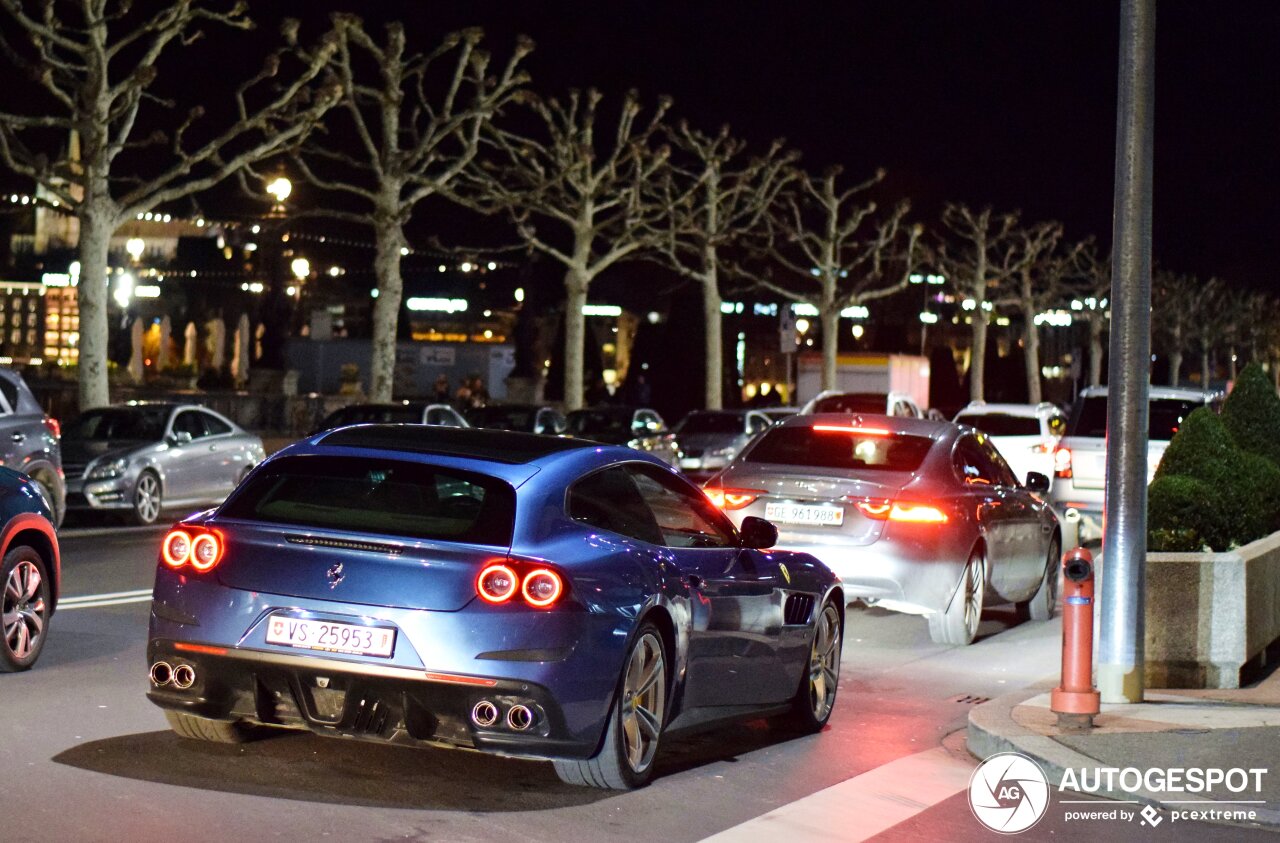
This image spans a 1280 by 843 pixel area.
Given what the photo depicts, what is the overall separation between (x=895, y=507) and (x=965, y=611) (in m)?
0.98

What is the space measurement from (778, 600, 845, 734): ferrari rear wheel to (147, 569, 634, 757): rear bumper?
7.69 feet

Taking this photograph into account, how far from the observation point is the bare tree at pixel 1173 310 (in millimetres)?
132250

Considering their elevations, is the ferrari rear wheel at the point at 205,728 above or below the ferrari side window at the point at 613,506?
below

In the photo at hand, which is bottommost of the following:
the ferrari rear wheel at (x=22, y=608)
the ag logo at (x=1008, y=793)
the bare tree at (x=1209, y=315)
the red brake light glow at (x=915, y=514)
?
the ag logo at (x=1008, y=793)

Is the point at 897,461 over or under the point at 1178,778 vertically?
over

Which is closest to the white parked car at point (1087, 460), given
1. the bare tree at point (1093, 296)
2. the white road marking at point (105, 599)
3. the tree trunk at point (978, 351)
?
the white road marking at point (105, 599)

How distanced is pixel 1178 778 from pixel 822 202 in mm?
63397

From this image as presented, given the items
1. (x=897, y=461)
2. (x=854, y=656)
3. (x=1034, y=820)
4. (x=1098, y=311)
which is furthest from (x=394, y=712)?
(x=1098, y=311)

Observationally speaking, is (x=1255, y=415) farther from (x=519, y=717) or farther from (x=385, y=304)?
(x=385, y=304)

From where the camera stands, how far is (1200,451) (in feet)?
42.9

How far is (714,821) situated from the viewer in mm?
7035

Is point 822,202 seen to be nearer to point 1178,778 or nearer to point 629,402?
point 629,402

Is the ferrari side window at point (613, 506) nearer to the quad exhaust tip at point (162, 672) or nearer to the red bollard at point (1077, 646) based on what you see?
the quad exhaust tip at point (162, 672)

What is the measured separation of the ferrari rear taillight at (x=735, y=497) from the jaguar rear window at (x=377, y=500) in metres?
5.28
